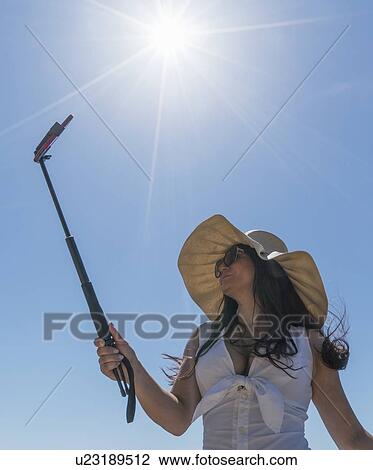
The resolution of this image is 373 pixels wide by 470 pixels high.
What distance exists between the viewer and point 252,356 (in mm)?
3590

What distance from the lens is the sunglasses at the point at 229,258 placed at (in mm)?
4305

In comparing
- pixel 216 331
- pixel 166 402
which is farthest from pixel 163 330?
pixel 166 402

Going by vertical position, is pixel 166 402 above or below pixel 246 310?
below

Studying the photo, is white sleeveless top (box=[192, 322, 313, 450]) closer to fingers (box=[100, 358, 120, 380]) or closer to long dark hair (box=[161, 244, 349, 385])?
long dark hair (box=[161, 244, 349, 385])

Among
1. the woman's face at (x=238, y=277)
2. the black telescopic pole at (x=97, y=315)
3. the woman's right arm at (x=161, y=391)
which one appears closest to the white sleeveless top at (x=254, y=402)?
the woman's right arm at (x=161, y=391)

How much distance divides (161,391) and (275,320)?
3.31 feet

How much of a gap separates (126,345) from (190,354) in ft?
2.43

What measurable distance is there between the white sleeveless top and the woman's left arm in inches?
3.4

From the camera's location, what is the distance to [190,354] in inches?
150

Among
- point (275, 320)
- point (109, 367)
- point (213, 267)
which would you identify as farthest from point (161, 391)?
point (213, 267)

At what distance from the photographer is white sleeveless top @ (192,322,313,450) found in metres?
3.18

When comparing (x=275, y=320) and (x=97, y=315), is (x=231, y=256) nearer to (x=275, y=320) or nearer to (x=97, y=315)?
(x=275, y=320)

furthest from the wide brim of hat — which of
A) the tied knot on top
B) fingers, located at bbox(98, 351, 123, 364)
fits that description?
fingers, located at bbox(98, 351, 123, 364)
